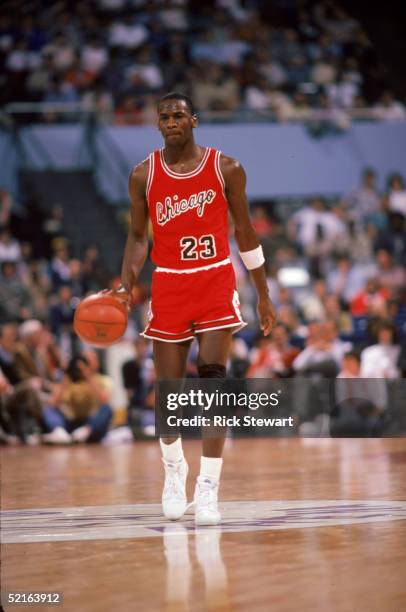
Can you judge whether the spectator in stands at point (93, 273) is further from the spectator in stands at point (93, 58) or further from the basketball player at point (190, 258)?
the basketball player at point (190, 258)

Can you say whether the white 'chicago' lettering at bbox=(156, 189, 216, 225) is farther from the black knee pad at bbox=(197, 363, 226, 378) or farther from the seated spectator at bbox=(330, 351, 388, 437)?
the seated spectator at bbox=(330, 351, 388, 437)

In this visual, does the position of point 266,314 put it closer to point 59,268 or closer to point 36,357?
point 36,357

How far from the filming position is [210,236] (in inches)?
188

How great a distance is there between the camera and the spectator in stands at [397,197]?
1336cm

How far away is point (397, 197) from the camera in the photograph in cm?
→ 1342

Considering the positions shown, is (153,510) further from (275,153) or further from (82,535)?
(275,153)

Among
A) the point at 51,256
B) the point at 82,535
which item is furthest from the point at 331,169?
the point at 82,535

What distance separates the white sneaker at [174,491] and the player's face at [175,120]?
1.50 m

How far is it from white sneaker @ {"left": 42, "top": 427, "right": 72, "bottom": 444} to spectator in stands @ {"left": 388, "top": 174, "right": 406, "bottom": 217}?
5.36 metres

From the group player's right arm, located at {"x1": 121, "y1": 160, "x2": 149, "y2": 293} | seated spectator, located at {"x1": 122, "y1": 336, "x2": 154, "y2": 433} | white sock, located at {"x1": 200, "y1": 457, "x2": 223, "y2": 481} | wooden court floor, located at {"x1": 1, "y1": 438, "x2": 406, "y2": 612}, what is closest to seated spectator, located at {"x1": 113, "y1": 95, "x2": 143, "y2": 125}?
seated spectator, located at {"x1": 122, "y1": 336, "x2": 154, "y2": 433}

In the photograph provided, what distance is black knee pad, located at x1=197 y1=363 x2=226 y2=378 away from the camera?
4688mm

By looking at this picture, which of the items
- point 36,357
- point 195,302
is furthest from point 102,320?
point 36,357

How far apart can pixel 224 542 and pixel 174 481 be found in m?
0.73

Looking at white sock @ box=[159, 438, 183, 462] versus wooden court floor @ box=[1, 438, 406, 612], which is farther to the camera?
white sock @ box=[159, 438, 183, 462]
